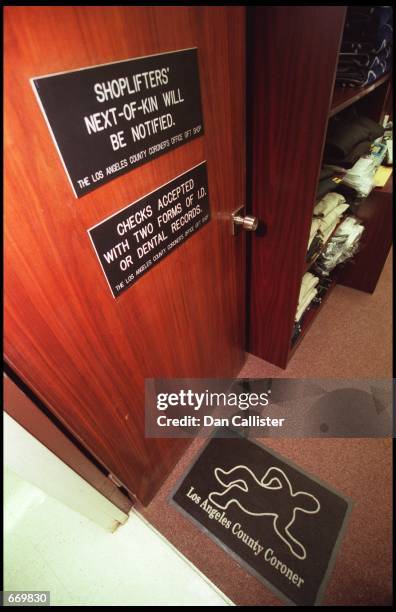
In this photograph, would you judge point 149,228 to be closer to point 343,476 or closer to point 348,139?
point 348,139

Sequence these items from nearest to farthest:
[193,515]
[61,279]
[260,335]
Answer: [61,279] < [193,515] < [260,335]

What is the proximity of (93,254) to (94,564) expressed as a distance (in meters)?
1.25

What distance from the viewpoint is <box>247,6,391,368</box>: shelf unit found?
776mm

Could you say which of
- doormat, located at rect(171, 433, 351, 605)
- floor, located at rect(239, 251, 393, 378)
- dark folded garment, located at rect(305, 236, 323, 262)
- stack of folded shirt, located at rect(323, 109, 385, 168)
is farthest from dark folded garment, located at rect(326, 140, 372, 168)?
doormat, located at rect(171, 433, 351, 605)

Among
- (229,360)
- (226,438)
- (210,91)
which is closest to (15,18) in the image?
(210,91)

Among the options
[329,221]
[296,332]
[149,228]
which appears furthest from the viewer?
[296,332]

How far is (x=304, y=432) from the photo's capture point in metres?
1.46

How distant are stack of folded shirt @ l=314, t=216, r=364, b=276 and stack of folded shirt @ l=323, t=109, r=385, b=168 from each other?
336 mm

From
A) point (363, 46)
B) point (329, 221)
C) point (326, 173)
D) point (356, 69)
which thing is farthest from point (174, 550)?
point (363, 46)

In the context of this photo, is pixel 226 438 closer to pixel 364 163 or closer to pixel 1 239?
pixel 1 239

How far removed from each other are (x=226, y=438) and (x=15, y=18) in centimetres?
152

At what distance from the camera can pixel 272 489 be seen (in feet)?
4.24

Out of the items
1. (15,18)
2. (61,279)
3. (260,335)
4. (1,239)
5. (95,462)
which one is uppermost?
(15,18)

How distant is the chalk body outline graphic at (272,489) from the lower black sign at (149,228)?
41.8 inches
